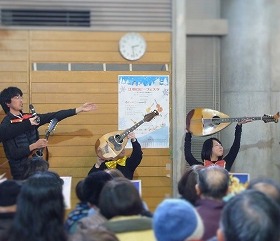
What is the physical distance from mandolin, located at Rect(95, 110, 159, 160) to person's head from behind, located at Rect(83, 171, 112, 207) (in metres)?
2.19

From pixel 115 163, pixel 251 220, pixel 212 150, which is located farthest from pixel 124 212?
pixel 212 150

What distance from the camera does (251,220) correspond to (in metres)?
1.87

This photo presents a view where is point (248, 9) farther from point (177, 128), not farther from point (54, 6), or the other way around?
point (54, 6)

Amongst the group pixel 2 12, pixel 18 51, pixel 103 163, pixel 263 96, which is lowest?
pixel 103 163

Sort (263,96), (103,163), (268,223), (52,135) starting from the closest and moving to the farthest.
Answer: (268,223), (103,163), (52,135), (263,96)

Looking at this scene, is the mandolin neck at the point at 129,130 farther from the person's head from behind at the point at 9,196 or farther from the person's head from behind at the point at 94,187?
the person's head from behind at the point at 9,196

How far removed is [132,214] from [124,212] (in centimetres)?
5

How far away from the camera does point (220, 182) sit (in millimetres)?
3061

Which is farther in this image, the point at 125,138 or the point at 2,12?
the point at 2,12

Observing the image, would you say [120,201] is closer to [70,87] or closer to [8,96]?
[8,96]

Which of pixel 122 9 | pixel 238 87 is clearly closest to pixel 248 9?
pixel 238 87

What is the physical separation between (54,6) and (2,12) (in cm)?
62

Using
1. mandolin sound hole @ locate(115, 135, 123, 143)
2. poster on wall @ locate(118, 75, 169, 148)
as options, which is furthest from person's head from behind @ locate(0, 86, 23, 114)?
poster on wall @ locate(118, 75, 169, 148)

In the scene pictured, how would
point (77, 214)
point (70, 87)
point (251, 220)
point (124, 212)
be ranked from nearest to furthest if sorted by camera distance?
point (251, 220)
point (124, 212)
point (77, 214)
point (70, 87)
